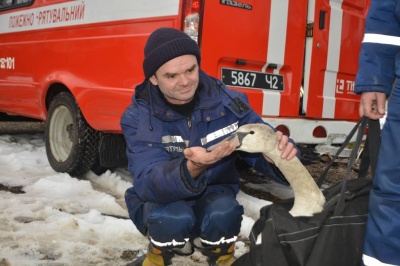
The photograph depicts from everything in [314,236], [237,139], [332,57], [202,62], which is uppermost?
[332,57]

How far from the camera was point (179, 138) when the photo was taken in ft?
7.68

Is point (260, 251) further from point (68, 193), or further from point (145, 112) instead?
point (68, 193)

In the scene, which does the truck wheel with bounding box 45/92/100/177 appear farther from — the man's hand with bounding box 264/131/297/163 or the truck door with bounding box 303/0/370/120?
the man's hand with bounding box 264/131/297/163

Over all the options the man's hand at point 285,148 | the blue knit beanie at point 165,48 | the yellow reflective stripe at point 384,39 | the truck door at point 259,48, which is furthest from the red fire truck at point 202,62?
the yellow reflective stripe at point 384,39

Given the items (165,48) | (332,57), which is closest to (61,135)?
(332,57)

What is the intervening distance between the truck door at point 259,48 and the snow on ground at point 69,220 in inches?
32.0

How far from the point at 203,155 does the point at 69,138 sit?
9.95 ft

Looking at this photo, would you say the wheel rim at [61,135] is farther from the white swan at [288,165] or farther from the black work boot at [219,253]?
the white swan at [288,165]

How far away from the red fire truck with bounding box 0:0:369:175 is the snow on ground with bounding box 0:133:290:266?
0.26 metres

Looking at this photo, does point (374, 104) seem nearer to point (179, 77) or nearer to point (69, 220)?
point (179, 77)

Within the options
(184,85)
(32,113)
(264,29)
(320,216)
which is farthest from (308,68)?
(32,113)

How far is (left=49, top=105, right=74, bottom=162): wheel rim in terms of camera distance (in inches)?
182

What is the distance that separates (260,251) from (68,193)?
2507 mm

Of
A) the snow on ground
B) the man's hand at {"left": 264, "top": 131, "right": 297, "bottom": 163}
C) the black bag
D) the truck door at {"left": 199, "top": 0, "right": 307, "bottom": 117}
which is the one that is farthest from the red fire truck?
the black bag
